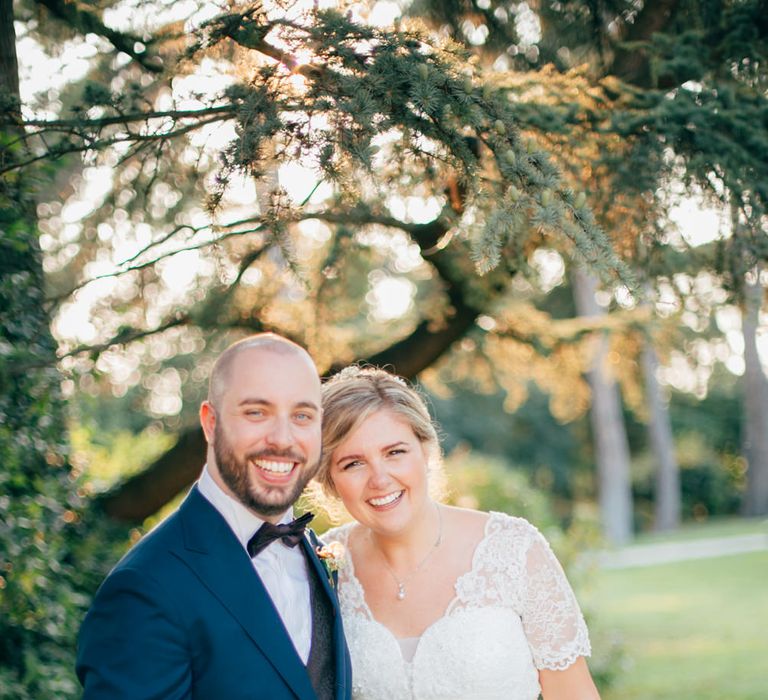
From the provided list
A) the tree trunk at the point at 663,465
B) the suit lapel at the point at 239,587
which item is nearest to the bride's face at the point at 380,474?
the suit lapel at the point at 239,587

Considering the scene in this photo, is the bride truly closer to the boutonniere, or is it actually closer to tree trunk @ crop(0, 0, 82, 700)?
the boutonniere

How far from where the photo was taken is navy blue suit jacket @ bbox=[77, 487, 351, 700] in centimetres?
250

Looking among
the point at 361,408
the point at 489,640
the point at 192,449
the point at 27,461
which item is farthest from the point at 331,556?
the point at 192,449

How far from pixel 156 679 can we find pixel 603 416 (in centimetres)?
2206

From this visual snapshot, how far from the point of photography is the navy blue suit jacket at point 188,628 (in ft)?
8.21

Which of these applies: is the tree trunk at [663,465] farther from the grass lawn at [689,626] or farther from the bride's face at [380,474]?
the bride's face at [380,474]

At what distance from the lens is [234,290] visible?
20.2ft

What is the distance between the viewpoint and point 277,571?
9.86 ft

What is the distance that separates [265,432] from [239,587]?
1.52ft

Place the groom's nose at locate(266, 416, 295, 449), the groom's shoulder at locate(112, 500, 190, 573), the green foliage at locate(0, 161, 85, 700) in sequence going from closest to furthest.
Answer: the groom's shoulder at locate(112, 500, 190, 573), the groom's nose at locate(266, 416, 295, 449), the green foliage at locate(0, 161, 85, 700)

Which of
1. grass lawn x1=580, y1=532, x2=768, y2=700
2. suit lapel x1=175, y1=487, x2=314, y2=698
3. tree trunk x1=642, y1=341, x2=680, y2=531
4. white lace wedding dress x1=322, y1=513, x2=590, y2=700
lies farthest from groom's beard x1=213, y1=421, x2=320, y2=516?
tree trunk x1=642, y1=341, x2=680, y2=531

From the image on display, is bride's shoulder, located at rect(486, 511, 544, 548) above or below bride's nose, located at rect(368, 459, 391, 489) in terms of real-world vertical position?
below

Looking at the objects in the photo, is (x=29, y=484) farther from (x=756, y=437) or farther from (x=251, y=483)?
(x=756, y=437)

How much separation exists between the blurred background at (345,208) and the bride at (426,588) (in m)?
0.66
